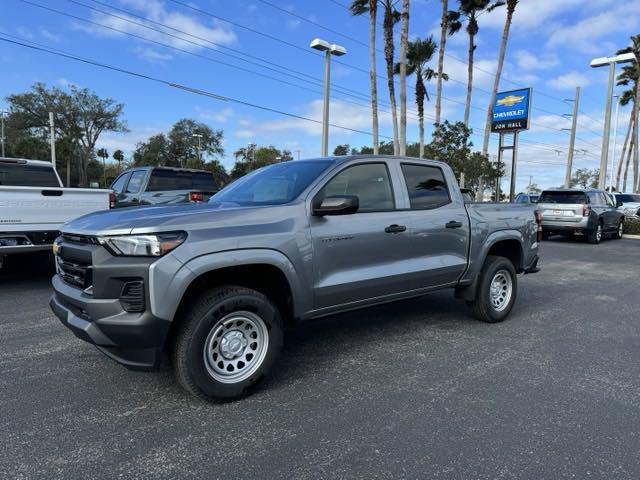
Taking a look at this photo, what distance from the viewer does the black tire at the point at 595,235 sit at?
15.3 m

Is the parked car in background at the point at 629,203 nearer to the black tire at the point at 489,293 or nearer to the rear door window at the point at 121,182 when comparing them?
the black tire at the point at 489,293

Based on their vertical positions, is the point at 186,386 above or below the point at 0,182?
below

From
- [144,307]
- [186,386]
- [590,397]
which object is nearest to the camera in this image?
[144,307]

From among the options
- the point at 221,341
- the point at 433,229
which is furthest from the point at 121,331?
the point at 433,229

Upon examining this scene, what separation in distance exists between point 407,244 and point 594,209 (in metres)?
13.6

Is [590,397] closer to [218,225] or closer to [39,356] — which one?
[218,225]

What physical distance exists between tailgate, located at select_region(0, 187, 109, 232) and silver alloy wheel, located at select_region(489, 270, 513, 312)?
5.77m

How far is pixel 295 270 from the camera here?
12.0ft

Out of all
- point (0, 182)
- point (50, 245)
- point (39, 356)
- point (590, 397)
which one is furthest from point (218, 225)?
point (0, 182)

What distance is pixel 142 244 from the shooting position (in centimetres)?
307

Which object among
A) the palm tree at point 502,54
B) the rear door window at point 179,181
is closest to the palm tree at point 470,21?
the palm tree at point 502,54

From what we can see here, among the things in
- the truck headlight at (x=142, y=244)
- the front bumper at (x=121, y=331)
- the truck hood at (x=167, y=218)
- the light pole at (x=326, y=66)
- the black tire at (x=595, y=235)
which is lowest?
the black tire at (x=595, y=235)

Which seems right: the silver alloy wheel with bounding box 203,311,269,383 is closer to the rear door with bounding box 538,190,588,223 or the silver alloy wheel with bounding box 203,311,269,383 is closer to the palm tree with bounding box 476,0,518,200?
the rear door with bounding box 538,190,588,223

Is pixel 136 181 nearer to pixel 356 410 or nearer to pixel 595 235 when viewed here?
pixel 356 410
